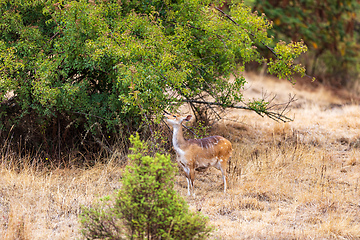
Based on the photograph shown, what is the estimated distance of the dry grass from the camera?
645 centimetres

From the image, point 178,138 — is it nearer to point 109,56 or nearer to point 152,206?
point 109,56

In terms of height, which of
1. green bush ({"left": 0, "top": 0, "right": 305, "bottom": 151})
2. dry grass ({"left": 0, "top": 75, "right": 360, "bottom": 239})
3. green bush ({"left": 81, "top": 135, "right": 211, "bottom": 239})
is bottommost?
dry grass ({"left": 0, "top": 75, "right": 360, "bottom": 239})

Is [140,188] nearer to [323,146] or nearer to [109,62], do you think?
[109,62]

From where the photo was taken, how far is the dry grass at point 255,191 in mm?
6445

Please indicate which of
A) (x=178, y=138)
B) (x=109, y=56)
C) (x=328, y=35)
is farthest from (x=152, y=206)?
(x=328, y=35)

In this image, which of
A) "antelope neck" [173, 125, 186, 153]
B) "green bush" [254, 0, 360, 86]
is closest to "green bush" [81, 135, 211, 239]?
"antelope neck" [173, 125, 186, 153]

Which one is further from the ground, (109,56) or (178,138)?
(109,56)

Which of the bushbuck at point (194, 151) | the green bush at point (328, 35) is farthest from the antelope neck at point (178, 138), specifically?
the green bush at point (328, 35)

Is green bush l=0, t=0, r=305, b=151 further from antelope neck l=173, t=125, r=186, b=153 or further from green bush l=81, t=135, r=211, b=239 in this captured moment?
green bush l=81, t=135, r=211, b=239

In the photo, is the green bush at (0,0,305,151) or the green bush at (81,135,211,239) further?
the green bush at (0,0,305,151)

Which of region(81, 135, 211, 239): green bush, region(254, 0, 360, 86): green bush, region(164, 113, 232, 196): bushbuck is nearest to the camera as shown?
region(81, 135, 211, 239): green bush

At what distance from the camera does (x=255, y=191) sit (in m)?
8.00

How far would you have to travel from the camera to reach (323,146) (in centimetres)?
1120

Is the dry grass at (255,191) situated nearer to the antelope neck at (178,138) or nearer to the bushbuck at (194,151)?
the bushbuck at (194,151)
